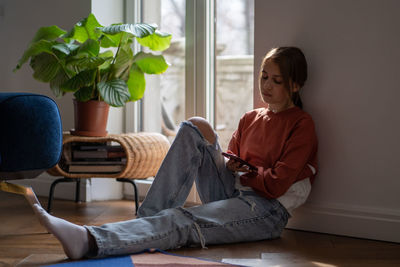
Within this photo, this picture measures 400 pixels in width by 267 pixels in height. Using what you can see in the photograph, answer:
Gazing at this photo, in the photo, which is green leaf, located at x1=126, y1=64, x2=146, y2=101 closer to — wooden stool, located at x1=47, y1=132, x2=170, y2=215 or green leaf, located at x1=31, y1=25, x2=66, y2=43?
wooden stool, located at x1=47, y1=132, x2=170, y2=215

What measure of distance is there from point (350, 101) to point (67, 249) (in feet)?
3.97

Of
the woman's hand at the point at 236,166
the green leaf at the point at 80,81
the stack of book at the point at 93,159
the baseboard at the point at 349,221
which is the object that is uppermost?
the green leaf at the point at 80,81

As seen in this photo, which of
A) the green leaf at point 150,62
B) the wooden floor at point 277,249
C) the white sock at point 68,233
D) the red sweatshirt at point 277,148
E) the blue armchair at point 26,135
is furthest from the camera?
the green leaf at point 150,62

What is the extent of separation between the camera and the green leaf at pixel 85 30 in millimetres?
2561

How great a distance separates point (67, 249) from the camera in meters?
1.68

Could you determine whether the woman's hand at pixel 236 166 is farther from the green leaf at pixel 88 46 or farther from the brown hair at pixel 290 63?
the green leaf at pixel 88 46

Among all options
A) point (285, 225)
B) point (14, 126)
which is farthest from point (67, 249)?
point (285, 225)

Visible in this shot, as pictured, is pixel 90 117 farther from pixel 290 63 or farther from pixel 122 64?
pixel 290 63

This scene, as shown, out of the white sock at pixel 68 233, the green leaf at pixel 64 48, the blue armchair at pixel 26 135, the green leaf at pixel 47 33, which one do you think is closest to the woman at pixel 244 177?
the white sock at pixel 68 233

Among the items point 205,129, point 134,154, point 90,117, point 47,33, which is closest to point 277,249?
point 205,129

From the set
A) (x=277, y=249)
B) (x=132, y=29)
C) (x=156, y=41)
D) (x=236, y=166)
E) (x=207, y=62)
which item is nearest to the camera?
(x=277, y=249)

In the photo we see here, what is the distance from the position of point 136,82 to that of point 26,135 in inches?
33.4

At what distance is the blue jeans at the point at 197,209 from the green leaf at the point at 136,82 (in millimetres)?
720

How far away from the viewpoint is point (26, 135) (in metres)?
1.96
